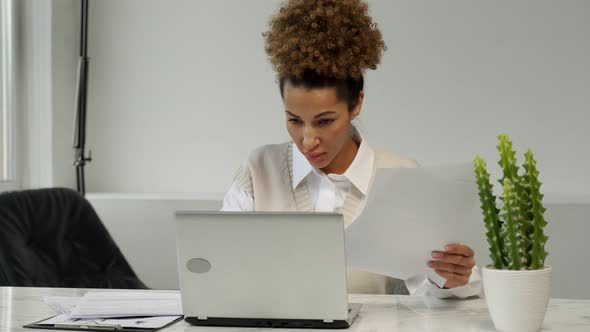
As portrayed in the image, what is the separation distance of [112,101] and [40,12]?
1.62ft

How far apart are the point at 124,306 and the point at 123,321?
5cm

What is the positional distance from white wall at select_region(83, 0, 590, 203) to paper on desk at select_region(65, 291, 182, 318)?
6.19 feet

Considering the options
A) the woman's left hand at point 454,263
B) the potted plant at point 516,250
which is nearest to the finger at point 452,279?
the woman's left hand at point 454,263

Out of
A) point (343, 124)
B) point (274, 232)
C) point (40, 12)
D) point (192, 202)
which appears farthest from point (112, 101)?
point (274, 232)

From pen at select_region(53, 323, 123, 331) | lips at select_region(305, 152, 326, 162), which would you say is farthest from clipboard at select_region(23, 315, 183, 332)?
lips at select_region(305, 152, 326, 162)

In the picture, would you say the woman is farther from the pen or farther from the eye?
the pen

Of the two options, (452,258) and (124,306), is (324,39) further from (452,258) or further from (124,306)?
(124,306)

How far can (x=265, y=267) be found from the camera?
1.51m

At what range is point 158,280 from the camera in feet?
11.4

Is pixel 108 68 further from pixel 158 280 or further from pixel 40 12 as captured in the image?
pixel 158 280

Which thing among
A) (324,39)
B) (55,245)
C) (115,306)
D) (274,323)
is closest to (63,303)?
(115,306)

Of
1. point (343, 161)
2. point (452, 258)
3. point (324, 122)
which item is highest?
point (324, 122)

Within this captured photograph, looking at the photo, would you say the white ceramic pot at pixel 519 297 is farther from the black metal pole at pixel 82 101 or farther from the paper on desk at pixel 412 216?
the black metal pole at pixel 82 101

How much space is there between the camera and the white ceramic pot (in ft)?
4.86
